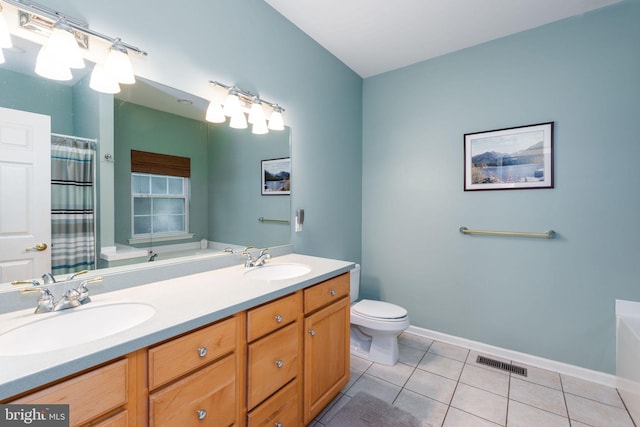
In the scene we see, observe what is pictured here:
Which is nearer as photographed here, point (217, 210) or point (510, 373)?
point (217, 210)

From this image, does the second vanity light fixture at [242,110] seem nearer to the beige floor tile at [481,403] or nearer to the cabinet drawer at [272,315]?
the cabinet drawer at [272,315]

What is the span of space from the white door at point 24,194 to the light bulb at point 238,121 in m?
0.85

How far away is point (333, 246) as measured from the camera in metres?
2.62

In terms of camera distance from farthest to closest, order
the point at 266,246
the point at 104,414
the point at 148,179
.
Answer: the point at 266,246 < the point at 148,179 < the point at 104,414

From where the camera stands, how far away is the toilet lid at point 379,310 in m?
2.19

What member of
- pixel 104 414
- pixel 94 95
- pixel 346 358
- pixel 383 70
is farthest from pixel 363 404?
pixel 383 70

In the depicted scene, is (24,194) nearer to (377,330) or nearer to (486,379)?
(377,330)

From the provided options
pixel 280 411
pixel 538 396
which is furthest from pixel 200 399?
pixel 538 396

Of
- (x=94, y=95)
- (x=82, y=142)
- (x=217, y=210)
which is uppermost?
(x=94, y=95)

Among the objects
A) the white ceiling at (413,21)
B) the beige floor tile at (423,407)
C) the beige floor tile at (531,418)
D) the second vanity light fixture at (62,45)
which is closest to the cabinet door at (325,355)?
the beige floor tile at (423,407)

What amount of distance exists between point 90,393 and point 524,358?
2761mm

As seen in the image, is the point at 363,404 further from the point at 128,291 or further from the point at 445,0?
the point at 445,0

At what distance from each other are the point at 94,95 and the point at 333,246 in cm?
194

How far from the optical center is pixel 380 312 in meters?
2.24
